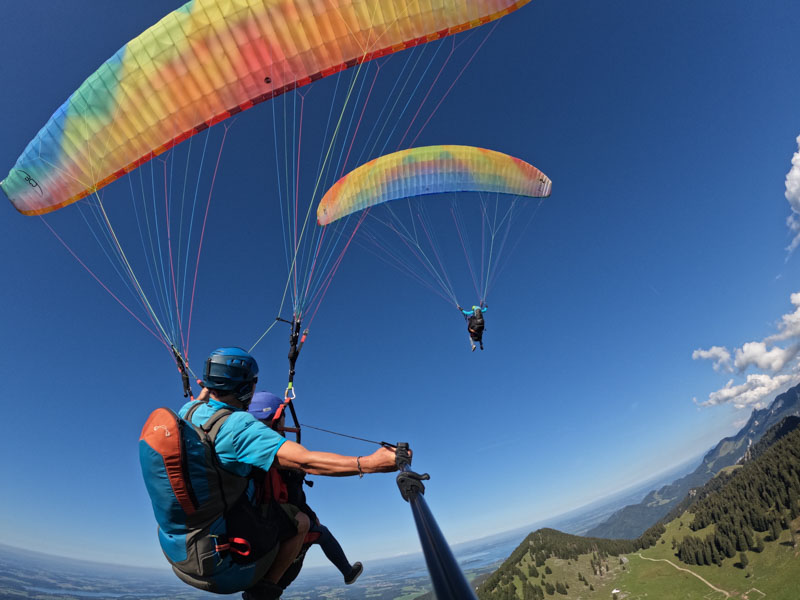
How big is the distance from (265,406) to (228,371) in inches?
75.0

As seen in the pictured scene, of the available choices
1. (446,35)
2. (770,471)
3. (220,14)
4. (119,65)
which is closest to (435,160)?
(446,35)

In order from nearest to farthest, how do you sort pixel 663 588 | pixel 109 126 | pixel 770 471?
pixel 109 126
pixel 663 588
pixel 770 471

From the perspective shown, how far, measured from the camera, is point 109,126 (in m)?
7.77

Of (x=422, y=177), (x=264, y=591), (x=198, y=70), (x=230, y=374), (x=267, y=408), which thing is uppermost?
(x=422, y=177)

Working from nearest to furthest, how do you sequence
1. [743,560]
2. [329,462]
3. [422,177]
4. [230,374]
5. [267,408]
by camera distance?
[329,462] < [230,374] < [267,408] < [422,177] < [743,560]

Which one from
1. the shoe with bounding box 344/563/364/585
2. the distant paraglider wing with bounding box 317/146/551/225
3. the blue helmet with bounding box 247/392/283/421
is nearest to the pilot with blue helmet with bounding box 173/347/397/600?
the blue helmet with bounding box 247/392/283/421

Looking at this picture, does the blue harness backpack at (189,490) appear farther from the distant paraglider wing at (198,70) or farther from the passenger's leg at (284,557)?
the distant paraglider wing at (198,70)

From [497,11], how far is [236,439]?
35.1 feet

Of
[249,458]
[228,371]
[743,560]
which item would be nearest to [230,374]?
[228,371]

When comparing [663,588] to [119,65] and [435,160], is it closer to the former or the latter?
[435,160]

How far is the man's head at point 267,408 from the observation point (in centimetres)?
472

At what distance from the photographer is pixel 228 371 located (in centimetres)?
323

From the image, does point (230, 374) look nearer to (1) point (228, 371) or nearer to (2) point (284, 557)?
(1) point (228, 371)

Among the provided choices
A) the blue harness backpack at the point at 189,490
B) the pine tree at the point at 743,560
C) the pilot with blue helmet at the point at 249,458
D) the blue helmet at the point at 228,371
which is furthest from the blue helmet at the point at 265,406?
the pine tree at the point at 743,560
